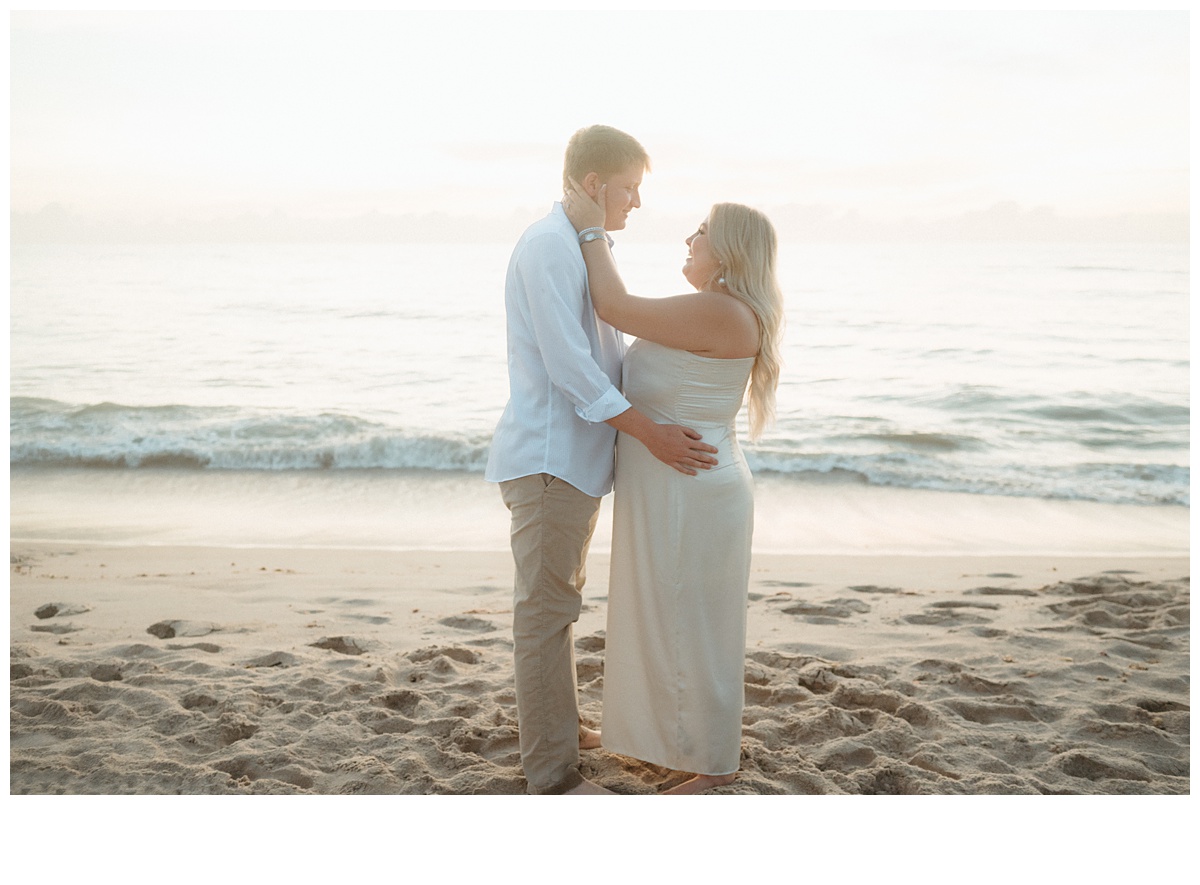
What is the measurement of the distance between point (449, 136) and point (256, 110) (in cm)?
383

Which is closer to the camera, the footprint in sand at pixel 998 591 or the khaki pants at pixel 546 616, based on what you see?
the khaki pants at pixel 546 616

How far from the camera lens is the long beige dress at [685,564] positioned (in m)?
3.16

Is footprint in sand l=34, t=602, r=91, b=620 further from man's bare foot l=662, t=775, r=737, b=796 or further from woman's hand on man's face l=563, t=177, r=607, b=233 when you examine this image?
woman's hand on man's face l=563, t=177, r=607, b=233

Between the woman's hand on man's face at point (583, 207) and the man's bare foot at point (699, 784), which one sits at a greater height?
the woman's hand on man's face at point (583, 207)

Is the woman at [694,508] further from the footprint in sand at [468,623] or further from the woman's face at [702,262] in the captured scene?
the footprint in sand at [468,623]

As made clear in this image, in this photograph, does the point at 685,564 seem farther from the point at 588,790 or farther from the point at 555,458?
the point at 588,790

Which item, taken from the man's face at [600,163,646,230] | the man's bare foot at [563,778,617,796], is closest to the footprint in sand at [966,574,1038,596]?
the man's bare foot at [563,778,617,796]

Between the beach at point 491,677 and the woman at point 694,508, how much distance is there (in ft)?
0.83

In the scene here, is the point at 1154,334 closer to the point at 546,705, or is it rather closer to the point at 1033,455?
the point at 1033,455

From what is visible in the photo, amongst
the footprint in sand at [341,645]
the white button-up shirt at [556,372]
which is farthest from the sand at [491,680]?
the white button-up shirt at [556,372]

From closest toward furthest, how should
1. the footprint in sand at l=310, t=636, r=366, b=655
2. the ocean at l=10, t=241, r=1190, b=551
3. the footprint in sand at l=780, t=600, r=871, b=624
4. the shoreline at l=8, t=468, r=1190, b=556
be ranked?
the footprint in sand at l=310, t=636, r=366, b=655
the footprint in sand at l=780, t=600, r=871, b=624
the shoreline at l=8, t=468, r=1190, b=556
the ocean at l=10, t=241, r=1190, b=551

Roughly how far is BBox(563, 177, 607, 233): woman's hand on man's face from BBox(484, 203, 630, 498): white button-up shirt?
31mm

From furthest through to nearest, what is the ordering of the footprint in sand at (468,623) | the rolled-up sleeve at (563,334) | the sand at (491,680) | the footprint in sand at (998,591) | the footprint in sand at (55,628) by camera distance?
the footprint in sand at (998,591) < the footprint in sand at (468,623) < the footprint in sand at (55,628) < the sand at (491,680) < the rolled-up sleeve at (563,334)

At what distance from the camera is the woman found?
3088 mm
